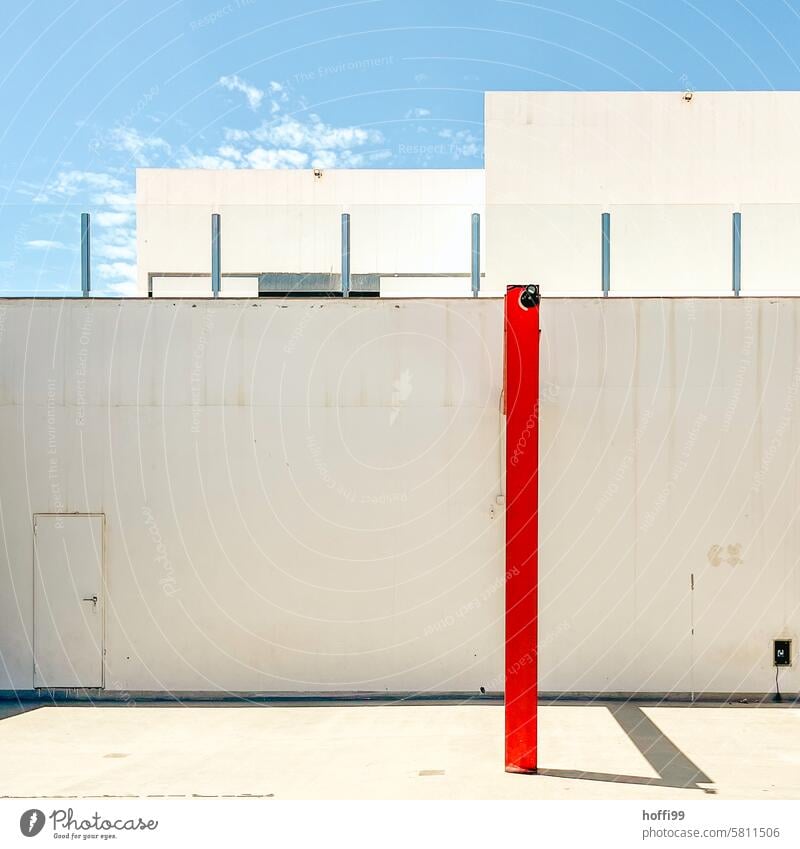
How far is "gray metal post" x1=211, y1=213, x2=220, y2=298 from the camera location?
Result: 6164 mm

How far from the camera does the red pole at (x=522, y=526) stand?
4188 mm

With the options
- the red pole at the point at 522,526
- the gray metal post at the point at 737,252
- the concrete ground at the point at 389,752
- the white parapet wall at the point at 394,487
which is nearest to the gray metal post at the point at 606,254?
the white parapet wall at the point at 394,487

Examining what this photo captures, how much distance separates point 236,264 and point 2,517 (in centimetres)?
339

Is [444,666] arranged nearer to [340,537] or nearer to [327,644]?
[327,644]

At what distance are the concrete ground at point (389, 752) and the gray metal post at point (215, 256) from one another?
4068 mm

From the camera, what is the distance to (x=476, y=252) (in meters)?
6.06

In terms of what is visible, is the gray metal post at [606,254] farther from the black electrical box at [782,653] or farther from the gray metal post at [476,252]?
A: the black electrical box at [782,653]

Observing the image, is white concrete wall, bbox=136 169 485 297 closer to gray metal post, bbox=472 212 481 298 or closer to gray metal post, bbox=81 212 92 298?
gray metal post, bbox=472 212 481 298

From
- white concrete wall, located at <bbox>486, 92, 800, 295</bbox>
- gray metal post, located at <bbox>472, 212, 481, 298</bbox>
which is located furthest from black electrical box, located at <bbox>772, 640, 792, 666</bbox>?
white concrete wall, located at <bbox>486, 92, 800, 295</bbox>

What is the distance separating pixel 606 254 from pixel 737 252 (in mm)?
1258

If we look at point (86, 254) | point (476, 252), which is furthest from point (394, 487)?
point (86, 254)

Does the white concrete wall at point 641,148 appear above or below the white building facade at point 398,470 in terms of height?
above

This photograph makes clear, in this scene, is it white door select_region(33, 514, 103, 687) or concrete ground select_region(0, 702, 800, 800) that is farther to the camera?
white door select_region(33, 514, 103, 687)

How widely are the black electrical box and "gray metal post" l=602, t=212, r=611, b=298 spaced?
12.3 feet
